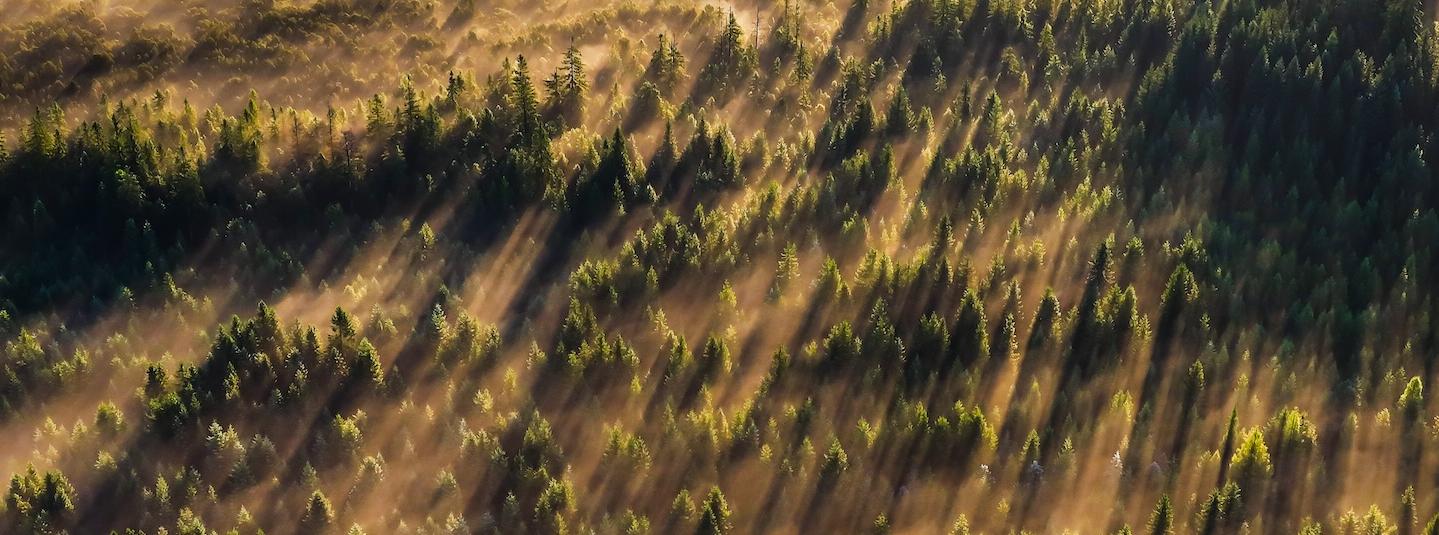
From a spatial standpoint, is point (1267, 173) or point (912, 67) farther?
point (912, 67)

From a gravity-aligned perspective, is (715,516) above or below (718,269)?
below

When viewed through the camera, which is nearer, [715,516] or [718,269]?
[715,516]

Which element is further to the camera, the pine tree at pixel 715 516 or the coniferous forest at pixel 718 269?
the coniferous forest at pixel 718 269

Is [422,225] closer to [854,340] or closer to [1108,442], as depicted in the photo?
[854,340]

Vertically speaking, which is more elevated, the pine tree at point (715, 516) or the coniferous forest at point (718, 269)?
the coniferous forest at point (718, 269)

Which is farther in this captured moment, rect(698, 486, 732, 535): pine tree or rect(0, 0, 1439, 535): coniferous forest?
rect(0, 0, 1439, 535): coniferous forest

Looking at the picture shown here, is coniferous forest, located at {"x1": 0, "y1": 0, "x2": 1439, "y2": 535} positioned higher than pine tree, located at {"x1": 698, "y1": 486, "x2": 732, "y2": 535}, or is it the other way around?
coniferous forest, located at {"x1": 0, "y1": 0, "x2": 1439, "y2": 535}

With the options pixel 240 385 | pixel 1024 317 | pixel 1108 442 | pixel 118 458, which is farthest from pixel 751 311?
pixel 118 458

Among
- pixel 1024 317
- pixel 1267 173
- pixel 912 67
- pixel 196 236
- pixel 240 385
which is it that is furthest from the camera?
pixel 912 67
